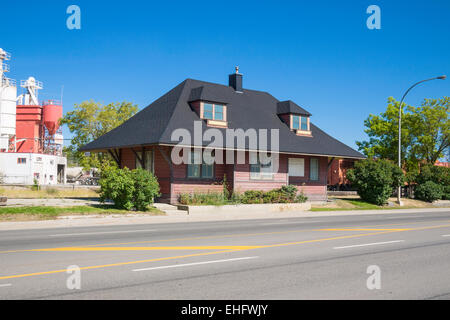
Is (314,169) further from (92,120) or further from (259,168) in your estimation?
(92,120)

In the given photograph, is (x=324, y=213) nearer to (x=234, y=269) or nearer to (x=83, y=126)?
(x=234, y=269)

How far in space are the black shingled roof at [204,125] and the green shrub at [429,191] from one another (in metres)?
9.77

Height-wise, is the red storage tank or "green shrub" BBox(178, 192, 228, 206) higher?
the red storage tank

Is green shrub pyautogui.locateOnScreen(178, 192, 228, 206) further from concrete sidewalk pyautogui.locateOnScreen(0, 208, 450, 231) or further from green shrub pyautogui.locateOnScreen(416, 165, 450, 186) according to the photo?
green shrub pyautogui.locateOnScreen(416, 165, 450, 186)

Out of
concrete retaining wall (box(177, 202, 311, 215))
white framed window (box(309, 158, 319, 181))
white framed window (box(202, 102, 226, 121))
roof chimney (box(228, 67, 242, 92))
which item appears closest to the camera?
concrete retaining wall (box(177, 202, 311, 215))

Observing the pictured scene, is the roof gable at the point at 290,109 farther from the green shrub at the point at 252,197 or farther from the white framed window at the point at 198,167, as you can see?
the white framed window at the point at 198,167

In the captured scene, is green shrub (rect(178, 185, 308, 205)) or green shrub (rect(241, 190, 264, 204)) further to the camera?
green shrub (rect(241, 190, 264, 204))

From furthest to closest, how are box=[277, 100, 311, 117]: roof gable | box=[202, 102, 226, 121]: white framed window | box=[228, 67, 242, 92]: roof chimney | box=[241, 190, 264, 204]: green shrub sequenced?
box=[228, 67, 242, 92]: roof chimney < box=[277, 100, 311, 117]: roof gable < box=[202, 102, 226, 121]: white framed window < box=[241, 190, 264, 204]: green shrub

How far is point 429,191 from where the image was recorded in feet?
125

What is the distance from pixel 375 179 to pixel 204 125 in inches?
564

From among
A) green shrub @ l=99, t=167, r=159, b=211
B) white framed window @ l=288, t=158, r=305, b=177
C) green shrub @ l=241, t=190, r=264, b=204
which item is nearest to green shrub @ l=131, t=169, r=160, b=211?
green shrub @ l=99, t=167, r=159, b=211

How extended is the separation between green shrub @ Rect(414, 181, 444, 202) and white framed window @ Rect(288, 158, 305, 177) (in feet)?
45.1

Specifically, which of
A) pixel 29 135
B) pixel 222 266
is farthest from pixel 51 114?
pixel 222 266

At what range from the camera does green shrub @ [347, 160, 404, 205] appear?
33.2 metres
